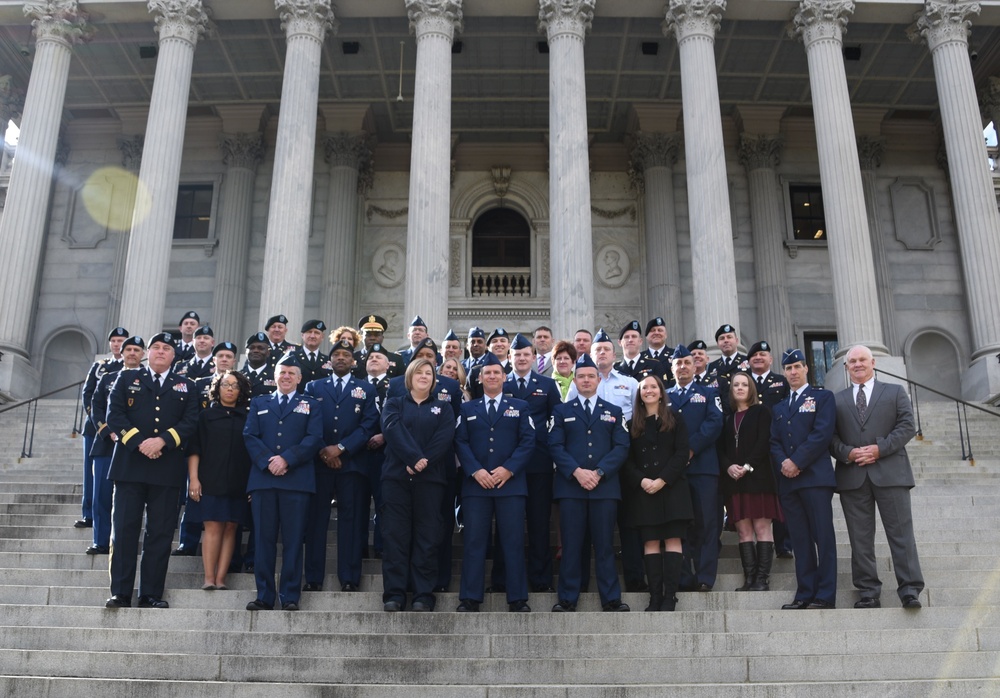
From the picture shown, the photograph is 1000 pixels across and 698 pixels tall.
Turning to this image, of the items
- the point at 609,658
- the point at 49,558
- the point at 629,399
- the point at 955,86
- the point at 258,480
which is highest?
the point at 955,86

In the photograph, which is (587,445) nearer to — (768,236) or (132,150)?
(768,236)

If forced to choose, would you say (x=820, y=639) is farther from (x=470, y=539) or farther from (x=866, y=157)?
(x=866, y=157)

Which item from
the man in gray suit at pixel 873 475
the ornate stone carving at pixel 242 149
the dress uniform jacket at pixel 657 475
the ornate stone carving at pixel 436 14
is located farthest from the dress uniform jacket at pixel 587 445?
the ornate stone carving at pixel 242 149

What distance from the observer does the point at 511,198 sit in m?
28.5

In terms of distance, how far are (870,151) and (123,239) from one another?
22299mm

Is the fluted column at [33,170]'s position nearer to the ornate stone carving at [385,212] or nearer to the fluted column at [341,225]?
the fluted column at [341,225]

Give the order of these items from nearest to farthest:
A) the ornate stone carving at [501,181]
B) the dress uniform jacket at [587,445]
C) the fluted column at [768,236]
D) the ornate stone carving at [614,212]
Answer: the dress uniform jacket at [587,445] → the fluted column at [768,236] → the ornate stone carving at [614,212] → the ornate stone carving at [501,181]

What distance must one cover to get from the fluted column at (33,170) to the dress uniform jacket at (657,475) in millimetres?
16169

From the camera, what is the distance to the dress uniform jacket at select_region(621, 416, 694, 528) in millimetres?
8539

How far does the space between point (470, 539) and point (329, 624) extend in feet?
4.77

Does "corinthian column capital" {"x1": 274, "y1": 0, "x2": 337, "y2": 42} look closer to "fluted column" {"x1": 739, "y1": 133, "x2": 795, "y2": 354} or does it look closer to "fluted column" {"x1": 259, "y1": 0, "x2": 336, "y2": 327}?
"fluted column" {"x1": 259, "y1": 0, "x2": 336, "y2": 327}

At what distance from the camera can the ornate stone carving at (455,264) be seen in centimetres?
2744

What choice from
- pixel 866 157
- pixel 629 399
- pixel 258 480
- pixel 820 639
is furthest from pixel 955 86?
pixel 258 480

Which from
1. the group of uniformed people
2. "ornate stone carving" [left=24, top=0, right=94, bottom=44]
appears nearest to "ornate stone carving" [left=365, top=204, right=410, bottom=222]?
"ornate stone carving" [left=24, top=0, right=94, bottom=44]
